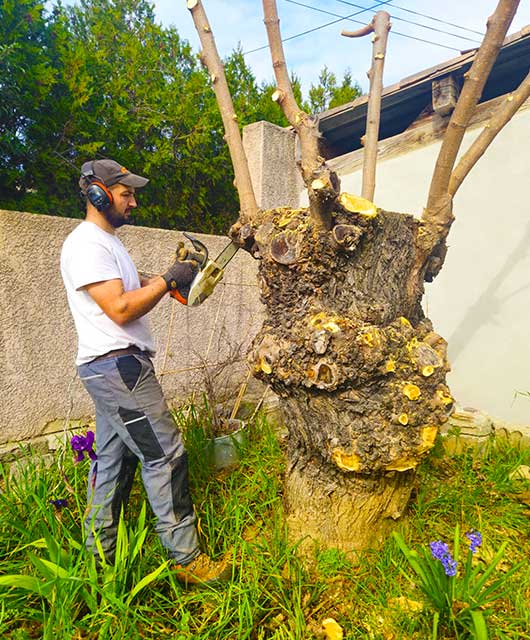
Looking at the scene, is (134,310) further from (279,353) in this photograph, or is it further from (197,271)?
(279,353)

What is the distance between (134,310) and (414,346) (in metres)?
1.16

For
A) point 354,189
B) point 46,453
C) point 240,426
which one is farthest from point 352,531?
point 354,189

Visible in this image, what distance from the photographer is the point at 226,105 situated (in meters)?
2.07

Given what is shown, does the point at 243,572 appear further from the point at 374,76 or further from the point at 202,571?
the point at 374,76

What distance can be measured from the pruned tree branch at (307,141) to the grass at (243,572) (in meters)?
1.36

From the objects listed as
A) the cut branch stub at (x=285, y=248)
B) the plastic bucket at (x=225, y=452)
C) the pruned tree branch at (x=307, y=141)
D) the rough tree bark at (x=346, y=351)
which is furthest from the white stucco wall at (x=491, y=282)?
the cut branch stub at (x=285, y=248)

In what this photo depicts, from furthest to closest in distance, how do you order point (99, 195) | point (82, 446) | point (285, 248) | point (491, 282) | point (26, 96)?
point (26, 96), point (491, 282), point (82, 446), point (99, 195), point (285, 248)

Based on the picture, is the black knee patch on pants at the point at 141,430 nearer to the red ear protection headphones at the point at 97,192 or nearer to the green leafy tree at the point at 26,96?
the red ear protection headphones at the point at 97,192

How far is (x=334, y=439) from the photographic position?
1.78 meters

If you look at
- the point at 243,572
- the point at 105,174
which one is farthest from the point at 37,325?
the point at 243,572

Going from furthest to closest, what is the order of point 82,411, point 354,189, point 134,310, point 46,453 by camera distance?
point 354,189 < point 82,411 < point 46,453 < point 134,310

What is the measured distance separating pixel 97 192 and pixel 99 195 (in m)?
0.02

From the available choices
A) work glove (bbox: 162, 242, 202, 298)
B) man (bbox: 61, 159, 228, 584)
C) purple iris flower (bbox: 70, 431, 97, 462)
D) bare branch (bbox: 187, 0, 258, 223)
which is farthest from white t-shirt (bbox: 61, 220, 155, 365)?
bare branch (bbox: 187, 0, 258, 223)

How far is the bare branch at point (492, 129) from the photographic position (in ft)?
6.39
